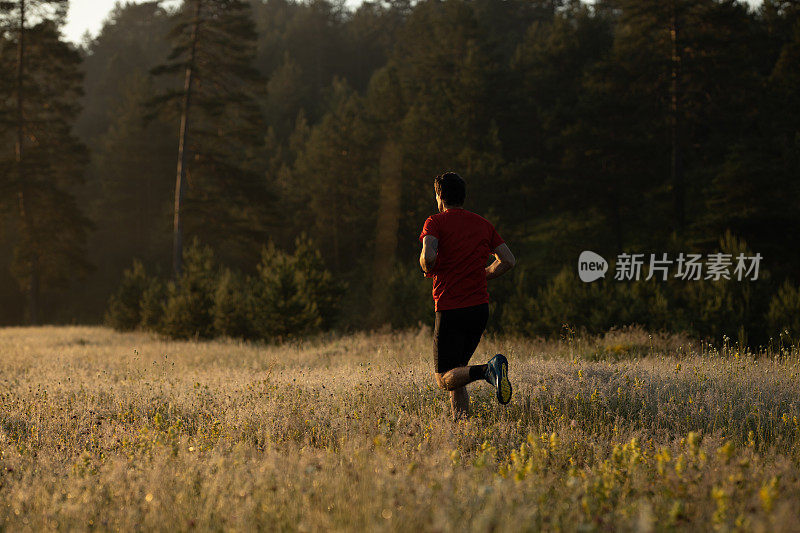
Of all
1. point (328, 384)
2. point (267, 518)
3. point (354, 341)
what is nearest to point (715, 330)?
point (354, 341)

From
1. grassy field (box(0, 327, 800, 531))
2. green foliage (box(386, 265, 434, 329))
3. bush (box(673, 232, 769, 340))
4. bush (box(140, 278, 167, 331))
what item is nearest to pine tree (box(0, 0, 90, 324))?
bush (box(140, 278, 167, 331))

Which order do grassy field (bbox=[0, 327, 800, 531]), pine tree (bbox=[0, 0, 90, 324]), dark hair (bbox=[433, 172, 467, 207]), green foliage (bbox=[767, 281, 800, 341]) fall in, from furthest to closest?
1. pine tree (bbox=[0, 0, 90, 324])
2. green foliage (bbox=[767, 281, 800, 341])
3. dark hair (bbox=[433, 172, 467, 207])
4. grassy field (bbox=[0, 327, 800, 531])

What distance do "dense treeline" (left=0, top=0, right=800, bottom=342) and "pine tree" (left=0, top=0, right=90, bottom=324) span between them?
0.45 feet

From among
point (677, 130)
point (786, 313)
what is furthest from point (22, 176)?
point (677, 130)

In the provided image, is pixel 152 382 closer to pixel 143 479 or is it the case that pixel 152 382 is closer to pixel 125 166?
pixel 143 479

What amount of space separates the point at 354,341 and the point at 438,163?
22223 mm

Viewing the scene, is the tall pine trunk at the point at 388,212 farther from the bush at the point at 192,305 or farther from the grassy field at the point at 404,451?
the grassy field at the point at 404,451

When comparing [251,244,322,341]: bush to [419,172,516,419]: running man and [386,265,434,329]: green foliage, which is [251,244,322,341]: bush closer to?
[386,265,434,329]: green foliage

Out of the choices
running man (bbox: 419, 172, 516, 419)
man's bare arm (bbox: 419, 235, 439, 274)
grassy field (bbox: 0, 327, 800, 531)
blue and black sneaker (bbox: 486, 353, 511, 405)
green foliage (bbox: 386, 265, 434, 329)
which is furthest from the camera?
green foliage (bbox: 386, 265, 434, 329)

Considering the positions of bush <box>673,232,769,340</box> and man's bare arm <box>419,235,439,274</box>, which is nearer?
man's bare arm <box>419,235,439,274</box>

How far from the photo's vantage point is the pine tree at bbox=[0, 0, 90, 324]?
2861cm

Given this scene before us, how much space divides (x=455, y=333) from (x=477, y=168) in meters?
27.6

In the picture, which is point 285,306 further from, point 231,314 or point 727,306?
point 727,306

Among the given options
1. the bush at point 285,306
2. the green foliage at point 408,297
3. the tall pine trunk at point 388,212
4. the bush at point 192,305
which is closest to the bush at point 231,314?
the bush at point 192,305
